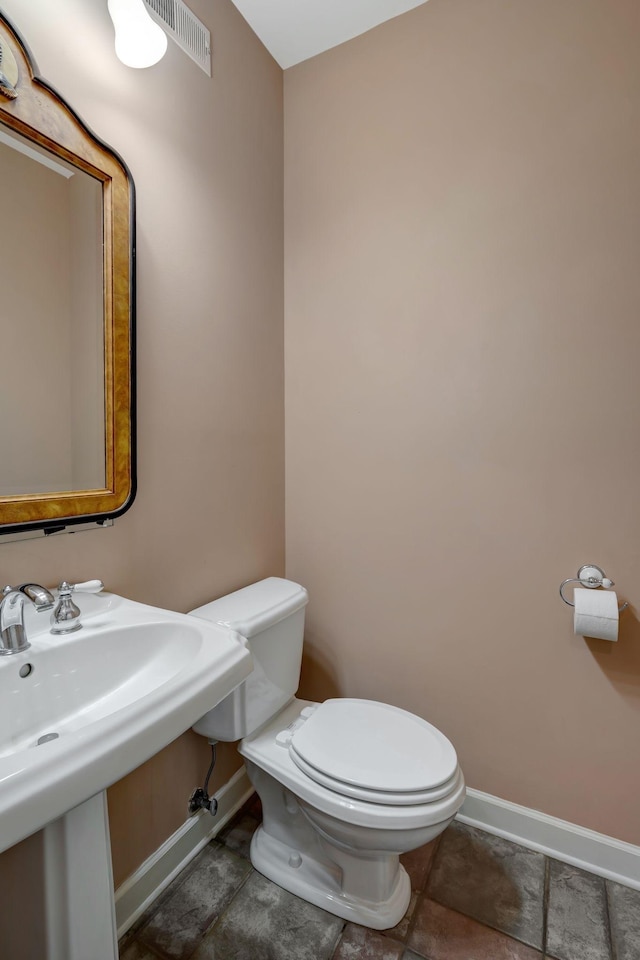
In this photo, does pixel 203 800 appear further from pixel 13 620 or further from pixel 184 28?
pixel 184 28

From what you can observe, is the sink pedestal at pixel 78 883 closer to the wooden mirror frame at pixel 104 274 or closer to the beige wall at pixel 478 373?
the wooden mirror frame at pixel 104 274

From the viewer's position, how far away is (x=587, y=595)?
126 centimetres

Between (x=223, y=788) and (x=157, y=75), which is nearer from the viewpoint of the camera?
(x=157, y=75)

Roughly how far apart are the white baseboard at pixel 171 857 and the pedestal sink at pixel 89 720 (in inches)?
20.4

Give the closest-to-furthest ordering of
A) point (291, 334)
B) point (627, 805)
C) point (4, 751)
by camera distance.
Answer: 1. point (4, 751)
2. point (627, 805)
3. point (291, 334)

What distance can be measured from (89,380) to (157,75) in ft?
2.85

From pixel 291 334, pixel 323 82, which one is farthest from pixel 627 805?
pixel 323 82

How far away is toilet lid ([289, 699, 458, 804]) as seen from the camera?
1.07m

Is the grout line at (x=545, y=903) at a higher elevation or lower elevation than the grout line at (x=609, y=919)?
higher

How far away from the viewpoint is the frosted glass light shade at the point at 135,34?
1026mm

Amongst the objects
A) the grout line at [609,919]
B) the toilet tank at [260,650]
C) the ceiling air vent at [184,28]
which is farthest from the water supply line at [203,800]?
the ceiling air vent at [184,28]

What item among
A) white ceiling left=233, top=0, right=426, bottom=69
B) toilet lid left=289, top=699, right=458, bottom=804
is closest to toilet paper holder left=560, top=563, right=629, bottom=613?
toilet lid left=289, top=699, right=458, bottom=804

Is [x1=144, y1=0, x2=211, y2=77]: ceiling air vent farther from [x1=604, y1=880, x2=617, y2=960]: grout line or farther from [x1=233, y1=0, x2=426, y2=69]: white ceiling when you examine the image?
[x1=604, y1=880, x2=617, y2=960]: grout line

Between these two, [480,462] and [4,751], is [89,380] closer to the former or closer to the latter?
[4,751]
